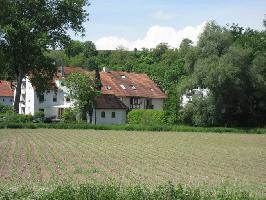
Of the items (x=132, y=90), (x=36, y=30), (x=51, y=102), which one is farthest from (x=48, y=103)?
(x=36, y=30)

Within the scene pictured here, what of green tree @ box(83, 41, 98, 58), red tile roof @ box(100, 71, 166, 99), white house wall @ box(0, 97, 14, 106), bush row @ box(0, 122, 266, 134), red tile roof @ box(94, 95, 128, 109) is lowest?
bush row @ box(0, 122, 266, 134)

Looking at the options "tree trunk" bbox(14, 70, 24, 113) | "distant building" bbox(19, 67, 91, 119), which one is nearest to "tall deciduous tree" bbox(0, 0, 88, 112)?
"tree trunk" bbox(14, 70, 24, 113)

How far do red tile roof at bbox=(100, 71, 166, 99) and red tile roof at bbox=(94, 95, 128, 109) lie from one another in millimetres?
2672

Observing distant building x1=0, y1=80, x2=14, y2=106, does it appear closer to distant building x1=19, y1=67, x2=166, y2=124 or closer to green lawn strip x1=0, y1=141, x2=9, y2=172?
distant building x1=19, y1=67, x2=166, y2=124

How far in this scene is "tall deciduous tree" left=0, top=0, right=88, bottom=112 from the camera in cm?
5800

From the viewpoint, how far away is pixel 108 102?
78.2 m

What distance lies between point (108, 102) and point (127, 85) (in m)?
11.2

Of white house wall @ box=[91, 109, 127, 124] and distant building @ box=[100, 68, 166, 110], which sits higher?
distant building @ box=[100, 68, 166, 110]

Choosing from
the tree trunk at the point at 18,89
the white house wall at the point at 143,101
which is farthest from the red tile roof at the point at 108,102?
the tree trunk at the point at 18,89

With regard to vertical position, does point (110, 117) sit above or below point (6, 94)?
below

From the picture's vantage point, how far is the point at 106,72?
90562 mm

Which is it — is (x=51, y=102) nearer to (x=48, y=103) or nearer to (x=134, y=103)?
(x=48, y=103)

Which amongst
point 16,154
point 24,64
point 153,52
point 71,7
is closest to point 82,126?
point 24,64

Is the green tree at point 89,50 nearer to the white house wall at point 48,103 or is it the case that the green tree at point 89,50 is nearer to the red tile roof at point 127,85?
the red tile roof at point 127,85
